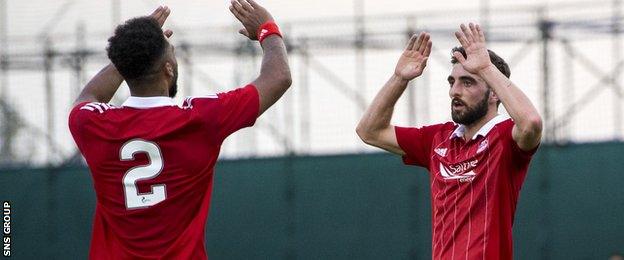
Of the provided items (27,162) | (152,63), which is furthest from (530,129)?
(27,162)

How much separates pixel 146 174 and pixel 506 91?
212cm

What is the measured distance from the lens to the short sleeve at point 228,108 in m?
5.38

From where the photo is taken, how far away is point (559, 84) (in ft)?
56.6

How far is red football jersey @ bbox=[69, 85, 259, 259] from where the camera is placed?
5.34 m

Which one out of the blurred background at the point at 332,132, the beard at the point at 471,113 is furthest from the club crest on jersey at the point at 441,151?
the blurred background at the point at 332,132

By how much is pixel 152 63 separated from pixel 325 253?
1247 centimetres

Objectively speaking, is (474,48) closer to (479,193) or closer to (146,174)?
(479,193)

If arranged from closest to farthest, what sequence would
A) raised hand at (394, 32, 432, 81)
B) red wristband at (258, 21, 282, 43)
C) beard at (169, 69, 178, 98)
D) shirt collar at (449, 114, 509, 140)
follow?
1. beard at (169, 69, 178, 98)
2. red wristband at (258, 21, 282, 43)
3. shirt collar at (449, 114, 509, 140)
4. raised hand at (394, 32, 432, 81)

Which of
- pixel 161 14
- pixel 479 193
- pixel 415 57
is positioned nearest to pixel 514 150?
pixel 479 193

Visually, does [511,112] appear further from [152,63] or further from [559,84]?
[559,84]

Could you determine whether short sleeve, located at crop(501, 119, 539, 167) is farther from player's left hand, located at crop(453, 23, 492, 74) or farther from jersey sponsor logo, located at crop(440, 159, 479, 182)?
player's left hand, located at crop(453, 23, 492, 74)

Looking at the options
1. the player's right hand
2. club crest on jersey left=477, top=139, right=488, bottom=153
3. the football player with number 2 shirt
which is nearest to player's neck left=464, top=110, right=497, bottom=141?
club crest on jersey left=477, top=139, right=488, bottom=153

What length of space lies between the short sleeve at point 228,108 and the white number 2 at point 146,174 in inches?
9.4

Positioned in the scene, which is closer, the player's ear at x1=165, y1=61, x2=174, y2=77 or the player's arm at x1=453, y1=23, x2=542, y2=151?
the player's ear at x1=165, y1=61, x2=174, y2=77
